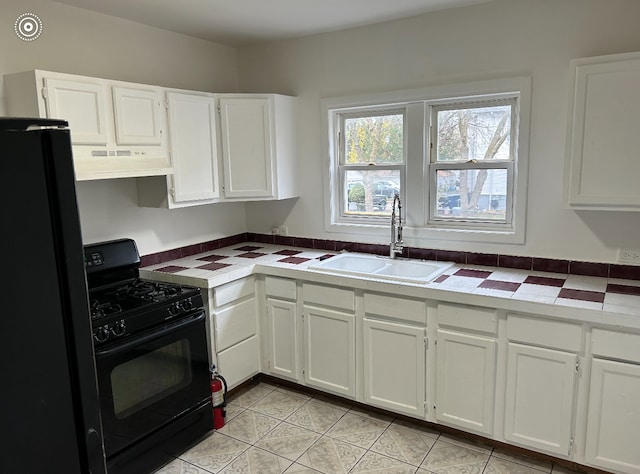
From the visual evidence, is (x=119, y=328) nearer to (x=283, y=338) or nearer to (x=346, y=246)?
(x=283, y=338)

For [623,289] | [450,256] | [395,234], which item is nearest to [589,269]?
[623,289]

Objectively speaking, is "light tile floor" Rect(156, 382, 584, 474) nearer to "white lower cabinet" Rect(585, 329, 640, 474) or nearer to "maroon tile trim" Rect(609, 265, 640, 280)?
"white lower cabinet" Rect(585, 329, 640, 474)

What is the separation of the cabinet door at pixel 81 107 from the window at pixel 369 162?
5.45ft

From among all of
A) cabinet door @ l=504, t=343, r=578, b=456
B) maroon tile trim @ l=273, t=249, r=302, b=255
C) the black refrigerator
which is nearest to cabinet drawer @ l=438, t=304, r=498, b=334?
cabinet door @ l=504, t=343, r=578, b=456

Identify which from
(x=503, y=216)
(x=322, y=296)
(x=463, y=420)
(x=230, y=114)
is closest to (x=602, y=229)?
(x=503, y=216)

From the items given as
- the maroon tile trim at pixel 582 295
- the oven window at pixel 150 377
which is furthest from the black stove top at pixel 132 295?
the maroon tile trim at pixel 582 295

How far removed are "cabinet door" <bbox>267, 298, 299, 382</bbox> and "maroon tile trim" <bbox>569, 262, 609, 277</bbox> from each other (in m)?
1.71

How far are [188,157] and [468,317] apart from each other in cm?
200

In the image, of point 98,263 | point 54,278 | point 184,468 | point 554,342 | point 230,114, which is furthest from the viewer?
point 230,114

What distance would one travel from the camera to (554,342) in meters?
2.28

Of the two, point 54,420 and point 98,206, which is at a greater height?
point 98,206

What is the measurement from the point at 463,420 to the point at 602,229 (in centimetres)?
132

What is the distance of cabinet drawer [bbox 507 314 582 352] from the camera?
2232 mm

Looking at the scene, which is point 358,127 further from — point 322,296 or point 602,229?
point 602,229
